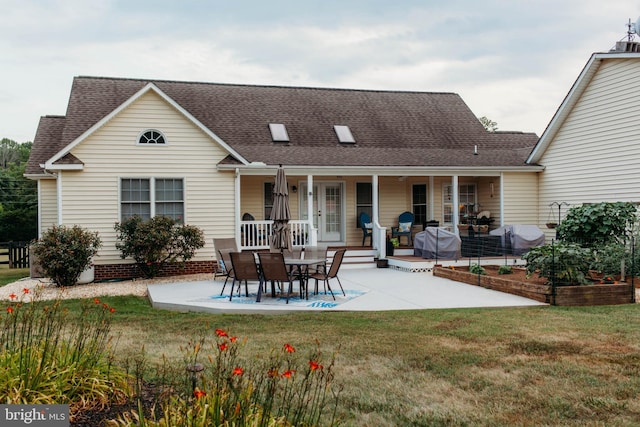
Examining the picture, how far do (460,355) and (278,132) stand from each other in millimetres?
14132

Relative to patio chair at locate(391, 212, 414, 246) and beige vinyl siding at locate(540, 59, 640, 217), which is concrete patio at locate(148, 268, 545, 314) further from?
beige vinyl siding at locate(540, 59, 640, 217)

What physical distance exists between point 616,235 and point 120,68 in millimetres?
27268

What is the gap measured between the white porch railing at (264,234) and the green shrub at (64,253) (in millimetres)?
4185

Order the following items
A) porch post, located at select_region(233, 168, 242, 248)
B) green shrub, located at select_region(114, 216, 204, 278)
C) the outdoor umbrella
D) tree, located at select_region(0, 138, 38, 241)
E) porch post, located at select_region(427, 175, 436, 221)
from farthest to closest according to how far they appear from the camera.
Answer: tree, located at select_region(0, 138, 38, 241), porch post, located at select_region(427, 175, 436, 221), porch post, located at select_region(233, 168, 242, 248), green shrub, located at select_region(114, 216, 204, 278), the outdoor umbrella

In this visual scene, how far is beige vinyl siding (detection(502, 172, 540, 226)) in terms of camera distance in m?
18.8

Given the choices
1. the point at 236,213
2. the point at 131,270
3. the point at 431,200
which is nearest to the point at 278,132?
the point at 236,213

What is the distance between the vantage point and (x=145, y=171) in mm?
15211

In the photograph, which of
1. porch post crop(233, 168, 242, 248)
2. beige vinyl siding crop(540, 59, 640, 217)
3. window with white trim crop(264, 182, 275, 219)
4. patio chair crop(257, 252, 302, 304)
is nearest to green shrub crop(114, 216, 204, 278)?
porch post crop(233, 168, 242, 248)

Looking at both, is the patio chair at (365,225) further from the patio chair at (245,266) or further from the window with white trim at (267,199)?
the patio chair at (245,266)

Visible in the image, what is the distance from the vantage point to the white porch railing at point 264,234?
52.6 ft

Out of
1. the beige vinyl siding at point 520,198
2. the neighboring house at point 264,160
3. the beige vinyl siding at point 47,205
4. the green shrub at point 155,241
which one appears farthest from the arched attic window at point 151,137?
the beige vinyl siding at point 520,198

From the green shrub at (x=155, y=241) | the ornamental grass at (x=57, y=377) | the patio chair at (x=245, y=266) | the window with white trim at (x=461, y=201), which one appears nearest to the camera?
the ornamental grass at (x=57, y=377)

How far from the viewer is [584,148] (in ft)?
54.3

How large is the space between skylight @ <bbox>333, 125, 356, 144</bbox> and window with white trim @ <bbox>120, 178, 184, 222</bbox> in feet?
20.6
